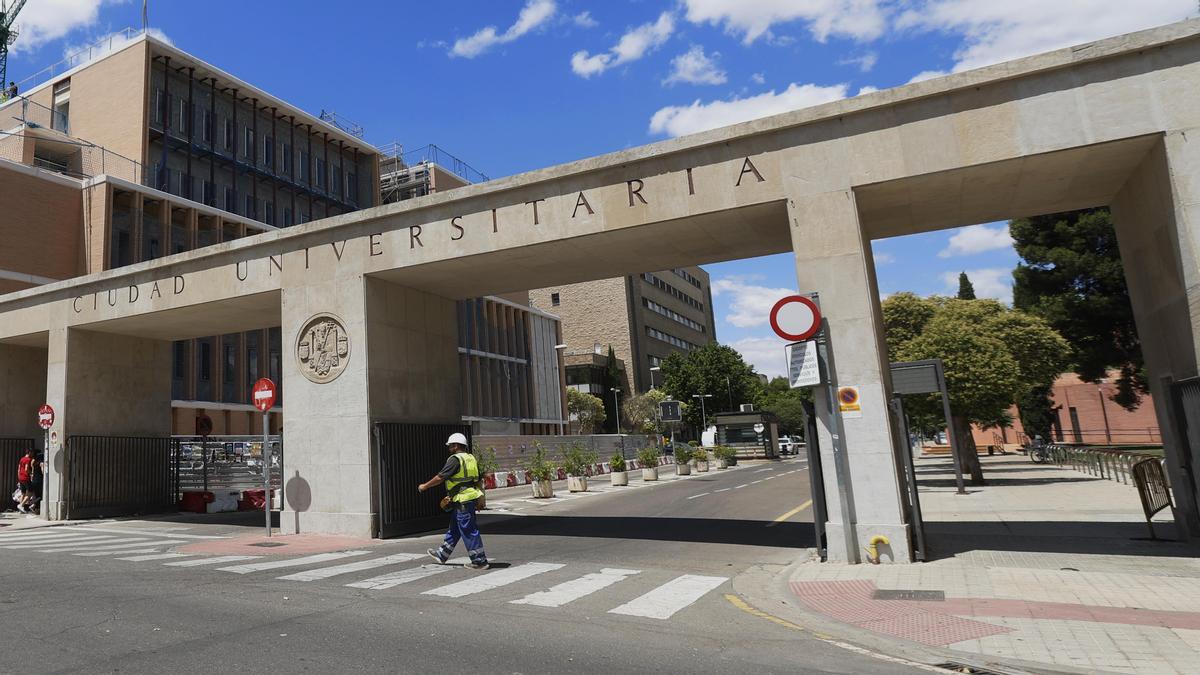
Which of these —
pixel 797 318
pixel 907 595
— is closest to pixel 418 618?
pixel 907 595

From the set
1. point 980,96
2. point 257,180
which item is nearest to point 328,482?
point 980,96

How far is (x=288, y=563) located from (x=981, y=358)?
68.8 feet

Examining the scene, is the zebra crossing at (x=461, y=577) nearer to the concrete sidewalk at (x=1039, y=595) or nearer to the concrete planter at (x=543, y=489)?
the concrete sidewalk at (x=1039, y=595)

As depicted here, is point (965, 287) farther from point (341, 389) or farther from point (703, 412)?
point (341, 389)

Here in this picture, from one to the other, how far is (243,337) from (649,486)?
29712 millimetres

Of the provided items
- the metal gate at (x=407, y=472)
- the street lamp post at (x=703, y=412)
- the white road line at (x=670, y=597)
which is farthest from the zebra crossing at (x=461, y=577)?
the street lamp post at (x=703, y=412)

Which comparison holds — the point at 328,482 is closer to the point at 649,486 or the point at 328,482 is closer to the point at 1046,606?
the point at 1046,606

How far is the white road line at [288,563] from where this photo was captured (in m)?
9.59

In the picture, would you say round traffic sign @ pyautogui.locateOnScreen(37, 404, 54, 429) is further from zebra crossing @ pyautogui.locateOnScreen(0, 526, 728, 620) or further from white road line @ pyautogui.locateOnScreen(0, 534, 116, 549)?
zebra crossing @ pyautogui.locateOnScreen(0, 526, 728, 620)

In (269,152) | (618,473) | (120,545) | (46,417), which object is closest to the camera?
(120,545)

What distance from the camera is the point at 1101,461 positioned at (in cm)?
2417

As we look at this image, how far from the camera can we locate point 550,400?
7075 cm

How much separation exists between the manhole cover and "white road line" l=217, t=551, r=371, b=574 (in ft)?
25.1

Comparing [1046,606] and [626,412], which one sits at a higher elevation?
[626,412]
